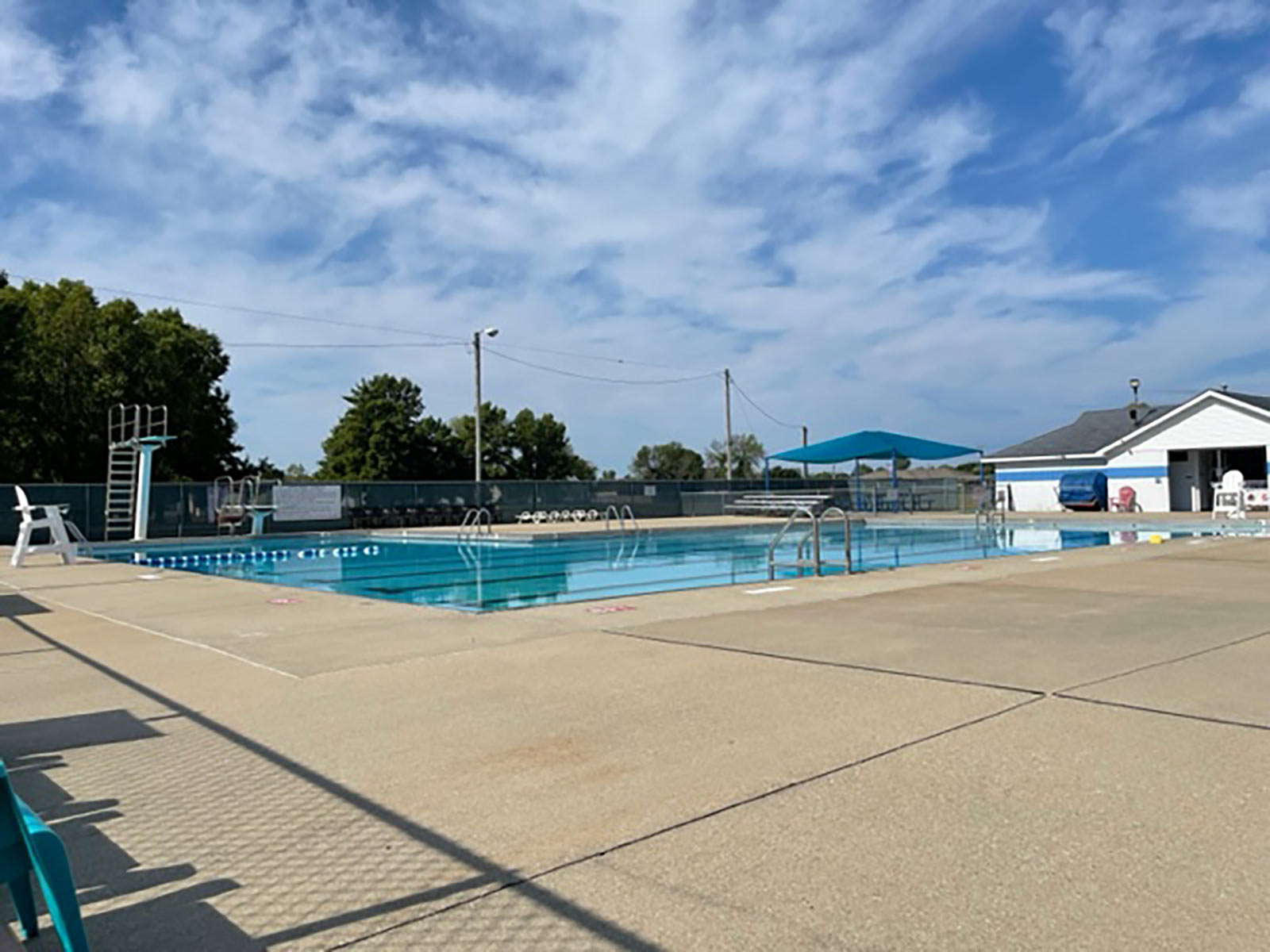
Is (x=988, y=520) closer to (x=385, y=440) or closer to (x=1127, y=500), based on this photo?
(x=1127, y=500)

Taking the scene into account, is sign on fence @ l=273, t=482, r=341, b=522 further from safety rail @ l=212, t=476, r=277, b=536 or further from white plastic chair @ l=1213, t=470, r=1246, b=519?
white plastic chair @ l=1213, t=470, r=1246, b=519

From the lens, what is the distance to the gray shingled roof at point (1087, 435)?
119 ft

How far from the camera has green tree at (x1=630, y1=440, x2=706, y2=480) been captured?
261 feet

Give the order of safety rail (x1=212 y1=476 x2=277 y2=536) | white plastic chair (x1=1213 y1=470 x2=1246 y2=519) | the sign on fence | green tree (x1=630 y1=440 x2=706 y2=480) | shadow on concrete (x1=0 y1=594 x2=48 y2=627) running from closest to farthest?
shadow on concrete (x1=0 y1=594 x2=48 y2=627), safety rail (x1=212 y1=476 x2=277 y2=536), white plastic chair (x1=1213 y1=470 x2=1246 y2=519), the sign on fence, green tree (x1=630 y1=440 x2=706 y2=480)

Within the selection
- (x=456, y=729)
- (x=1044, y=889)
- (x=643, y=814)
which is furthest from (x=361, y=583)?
(x=1044, y=889)

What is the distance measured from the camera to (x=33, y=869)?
248cm

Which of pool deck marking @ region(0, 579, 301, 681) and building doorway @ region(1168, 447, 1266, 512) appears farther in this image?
building doorway @ region(1168, 447, 1266, 512)

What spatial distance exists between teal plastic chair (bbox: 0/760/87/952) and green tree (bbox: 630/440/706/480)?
75.8 m

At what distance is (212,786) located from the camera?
403 centimetres

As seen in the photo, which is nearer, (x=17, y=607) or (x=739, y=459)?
(x=17, y=607)

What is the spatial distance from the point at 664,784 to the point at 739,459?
78177mm

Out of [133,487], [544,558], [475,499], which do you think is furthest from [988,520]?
[133,487]

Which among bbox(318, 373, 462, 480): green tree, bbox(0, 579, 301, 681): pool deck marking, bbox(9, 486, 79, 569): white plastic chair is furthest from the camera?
bbox(318, 373, 462, 480): green tree

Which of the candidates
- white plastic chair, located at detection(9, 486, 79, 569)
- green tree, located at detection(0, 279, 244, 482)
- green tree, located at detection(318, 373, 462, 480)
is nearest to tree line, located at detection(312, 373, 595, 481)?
green tree, located at detection(318, 373, 462, 480)
